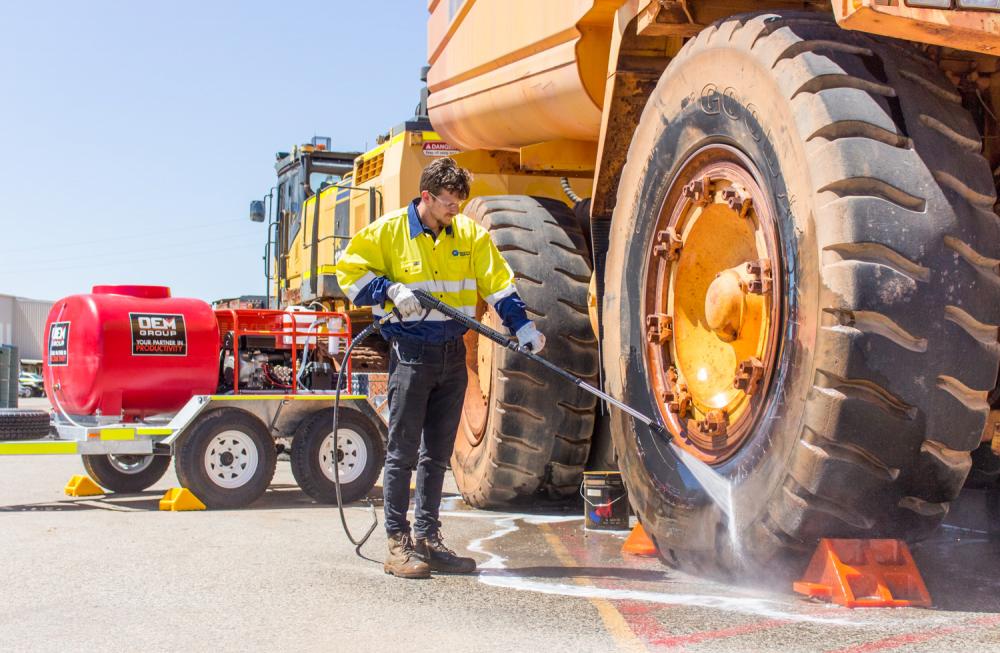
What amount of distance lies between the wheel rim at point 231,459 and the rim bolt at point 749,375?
5.24 m

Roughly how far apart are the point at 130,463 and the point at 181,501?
1.63 m

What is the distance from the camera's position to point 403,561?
542cm

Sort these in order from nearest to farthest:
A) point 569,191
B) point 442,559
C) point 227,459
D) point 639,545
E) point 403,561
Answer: point 403,561
point 442,559
point 639,545
point 569,191
point 227,459

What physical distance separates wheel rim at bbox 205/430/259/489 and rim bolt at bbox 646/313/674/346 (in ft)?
14.9

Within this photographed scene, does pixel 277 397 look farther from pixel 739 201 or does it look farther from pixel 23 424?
pixel 739 201

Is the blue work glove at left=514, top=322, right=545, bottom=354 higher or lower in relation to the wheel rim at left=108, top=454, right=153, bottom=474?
higher

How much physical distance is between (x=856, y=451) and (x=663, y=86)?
1.98 m

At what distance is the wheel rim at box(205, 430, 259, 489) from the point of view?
8812 mm

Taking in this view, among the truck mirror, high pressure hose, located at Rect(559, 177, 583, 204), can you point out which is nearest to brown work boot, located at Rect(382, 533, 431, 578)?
high pressure hose, located at Rect(559, 177, 583, 204)

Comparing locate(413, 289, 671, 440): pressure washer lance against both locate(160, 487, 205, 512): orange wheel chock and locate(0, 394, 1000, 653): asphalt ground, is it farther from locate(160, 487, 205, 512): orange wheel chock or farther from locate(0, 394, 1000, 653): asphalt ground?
locate(160, 487, 205, 512): orange wheel chock

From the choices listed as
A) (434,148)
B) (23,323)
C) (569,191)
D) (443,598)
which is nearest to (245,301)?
(434,148)

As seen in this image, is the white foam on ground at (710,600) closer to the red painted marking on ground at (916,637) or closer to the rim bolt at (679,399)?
the red painted marking on ground at (916,637)

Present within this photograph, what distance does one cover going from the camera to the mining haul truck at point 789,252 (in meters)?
3.85

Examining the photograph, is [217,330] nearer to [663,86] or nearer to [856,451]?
[663,86]
